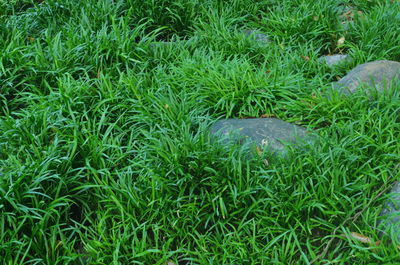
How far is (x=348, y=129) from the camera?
3.14 m

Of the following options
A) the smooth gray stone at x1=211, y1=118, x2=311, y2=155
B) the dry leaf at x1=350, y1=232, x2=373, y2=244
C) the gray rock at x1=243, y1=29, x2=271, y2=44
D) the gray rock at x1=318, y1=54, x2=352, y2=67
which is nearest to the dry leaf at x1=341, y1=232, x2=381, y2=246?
the dry leaf at x1=350, y1=232, x2=373, y2=244

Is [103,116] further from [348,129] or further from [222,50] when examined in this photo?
[348,129]

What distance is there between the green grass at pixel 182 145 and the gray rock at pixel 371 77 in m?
0.12

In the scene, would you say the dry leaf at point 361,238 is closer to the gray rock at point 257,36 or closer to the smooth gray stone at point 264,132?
the smooth gray stone at point 264,132

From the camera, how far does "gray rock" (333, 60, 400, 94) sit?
3482 mm

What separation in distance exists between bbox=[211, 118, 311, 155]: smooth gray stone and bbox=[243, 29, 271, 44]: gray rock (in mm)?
1190

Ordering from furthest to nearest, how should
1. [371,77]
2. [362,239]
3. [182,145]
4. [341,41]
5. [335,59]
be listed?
[341,41], [335,59], [371,77], [182,145], [362,239]

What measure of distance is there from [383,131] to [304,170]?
2.18 ft

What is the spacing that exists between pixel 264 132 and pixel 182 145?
23.0 inches

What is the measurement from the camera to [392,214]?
261 centimetres

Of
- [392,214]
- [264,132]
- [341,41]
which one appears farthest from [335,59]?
[392,214]

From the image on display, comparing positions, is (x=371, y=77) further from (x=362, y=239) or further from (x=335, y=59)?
(x=362, y=239)

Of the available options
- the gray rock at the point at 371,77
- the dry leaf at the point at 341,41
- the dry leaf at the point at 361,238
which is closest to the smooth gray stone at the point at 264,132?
the gray rock at the point at 371,77

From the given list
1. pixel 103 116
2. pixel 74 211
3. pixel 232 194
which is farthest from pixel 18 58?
pixel 232 194
